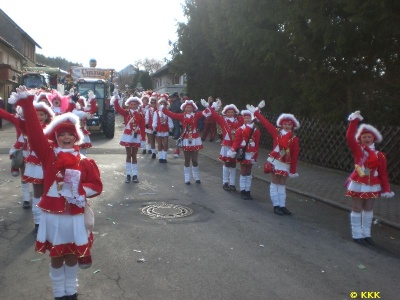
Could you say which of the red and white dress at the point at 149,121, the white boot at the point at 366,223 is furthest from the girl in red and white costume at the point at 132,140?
the white boot at the point at 366,223

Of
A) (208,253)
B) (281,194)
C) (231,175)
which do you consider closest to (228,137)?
(231,175)

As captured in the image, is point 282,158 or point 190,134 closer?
point 282,158

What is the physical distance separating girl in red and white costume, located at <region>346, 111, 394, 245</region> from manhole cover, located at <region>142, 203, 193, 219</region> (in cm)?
287

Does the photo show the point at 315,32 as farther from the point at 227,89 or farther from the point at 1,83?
the point at 1,83

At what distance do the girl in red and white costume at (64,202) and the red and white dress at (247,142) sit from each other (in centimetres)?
560

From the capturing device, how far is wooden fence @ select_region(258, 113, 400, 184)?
1145 cm

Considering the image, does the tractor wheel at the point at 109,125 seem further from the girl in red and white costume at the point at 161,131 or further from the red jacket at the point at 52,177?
the red jacket at the point at 52,177

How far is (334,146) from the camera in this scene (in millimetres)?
13758

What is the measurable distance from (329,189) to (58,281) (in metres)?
8.09

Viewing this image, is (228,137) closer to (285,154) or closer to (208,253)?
(285,154)

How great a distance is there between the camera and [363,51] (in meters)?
12.3

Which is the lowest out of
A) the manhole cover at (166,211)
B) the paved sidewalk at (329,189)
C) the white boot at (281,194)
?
the manhole cover at (166,211)

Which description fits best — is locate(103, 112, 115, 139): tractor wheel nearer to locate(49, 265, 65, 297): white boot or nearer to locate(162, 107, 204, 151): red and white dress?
locate(162, 107, 204, 151): red and white dress

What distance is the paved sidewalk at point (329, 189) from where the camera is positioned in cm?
855
